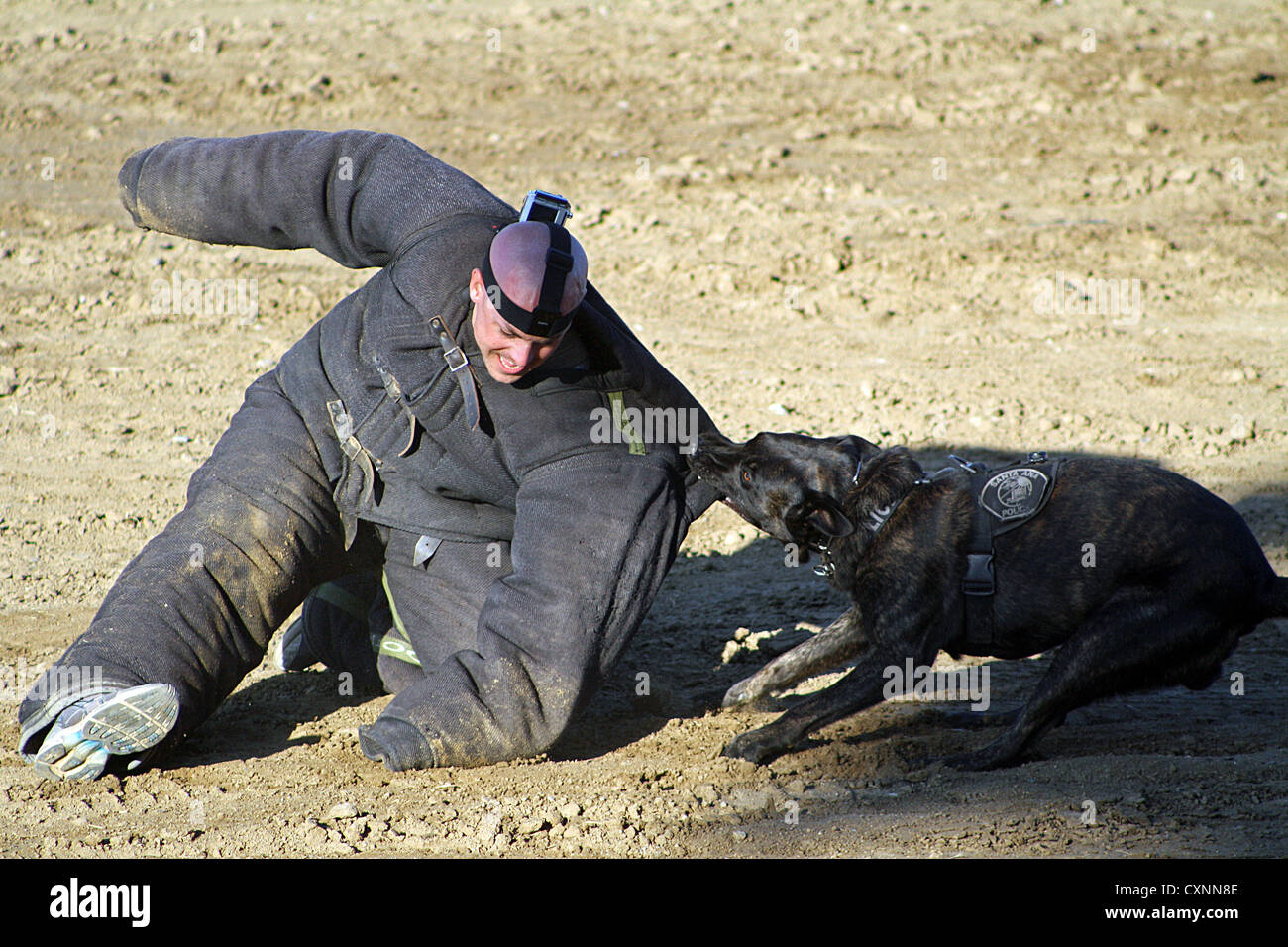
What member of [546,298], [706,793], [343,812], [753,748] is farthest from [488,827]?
[546,298]

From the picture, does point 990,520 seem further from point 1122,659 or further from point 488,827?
point 488,827

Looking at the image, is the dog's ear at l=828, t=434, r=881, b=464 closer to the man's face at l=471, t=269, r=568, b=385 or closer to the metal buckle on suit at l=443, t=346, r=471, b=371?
the man's face at l=471, t=269, r=568, b=385

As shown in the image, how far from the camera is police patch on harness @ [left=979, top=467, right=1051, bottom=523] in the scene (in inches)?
174

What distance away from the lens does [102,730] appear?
3969 mm

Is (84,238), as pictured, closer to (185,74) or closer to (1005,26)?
(185,74)

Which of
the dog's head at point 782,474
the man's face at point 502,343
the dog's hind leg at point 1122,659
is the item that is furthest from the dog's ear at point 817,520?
the man's face at point 502,343

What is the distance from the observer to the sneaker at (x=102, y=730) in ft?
12.9

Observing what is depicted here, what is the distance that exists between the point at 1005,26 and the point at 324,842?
12166 mm

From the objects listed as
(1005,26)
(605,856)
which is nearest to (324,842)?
(605,856)

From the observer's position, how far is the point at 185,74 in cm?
1266

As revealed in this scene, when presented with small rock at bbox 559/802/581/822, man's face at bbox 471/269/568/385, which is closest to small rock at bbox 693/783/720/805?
small rock at bbox 559/802/581/822

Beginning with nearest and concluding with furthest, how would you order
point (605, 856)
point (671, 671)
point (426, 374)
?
1. point (605, 856)
2. point (426, 374)
3. point (671, 671)

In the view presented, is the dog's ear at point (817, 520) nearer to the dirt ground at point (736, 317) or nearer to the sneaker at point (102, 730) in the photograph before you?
the dirt ground at point (736, 317)

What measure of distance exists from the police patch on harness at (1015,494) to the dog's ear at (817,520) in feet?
1.68
